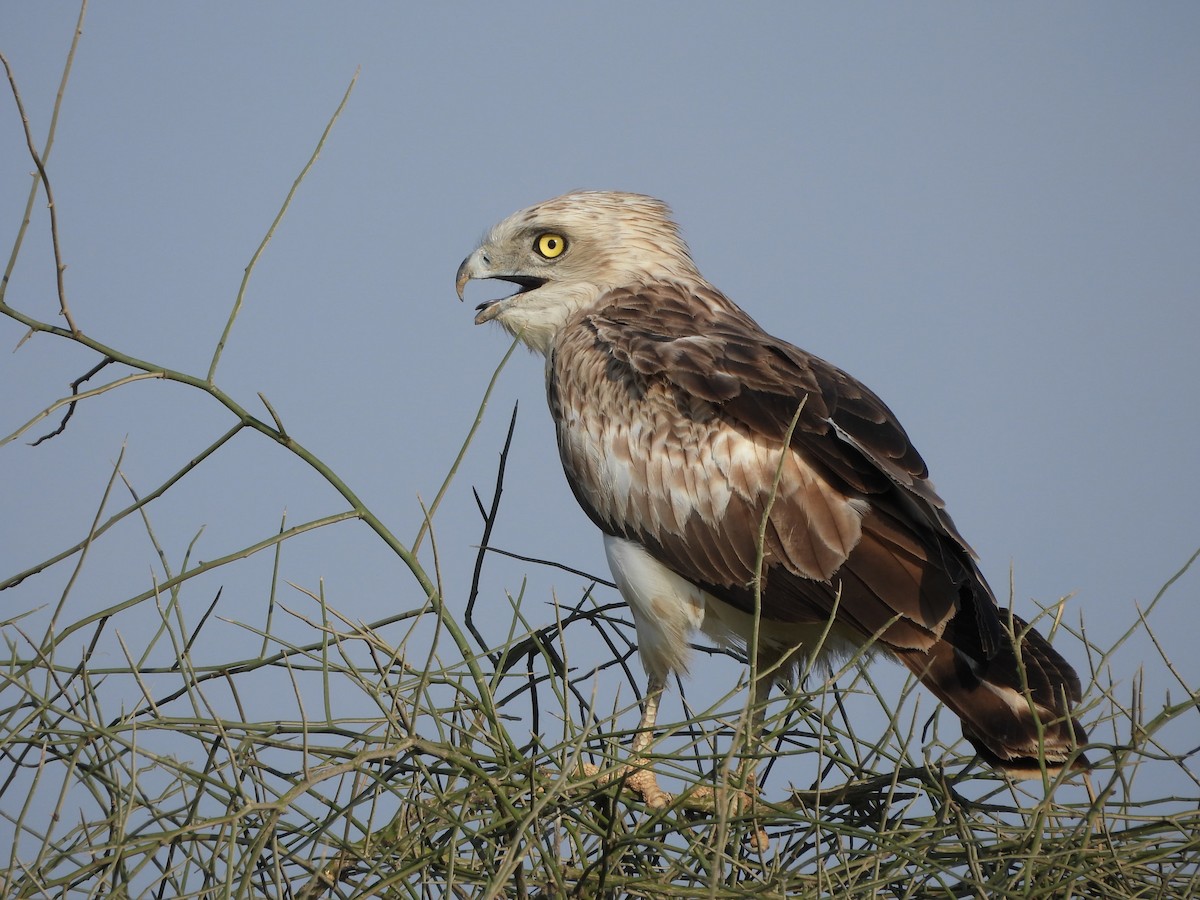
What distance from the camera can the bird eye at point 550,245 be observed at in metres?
6.57

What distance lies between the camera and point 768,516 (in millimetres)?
4004

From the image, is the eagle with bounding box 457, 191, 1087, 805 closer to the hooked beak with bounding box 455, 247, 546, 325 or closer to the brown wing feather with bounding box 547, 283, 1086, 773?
the brown wing feather with bounding box 547, 283, 1086, 773

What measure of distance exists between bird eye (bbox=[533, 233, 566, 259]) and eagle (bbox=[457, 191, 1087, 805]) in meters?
0.51

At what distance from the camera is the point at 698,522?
511cm

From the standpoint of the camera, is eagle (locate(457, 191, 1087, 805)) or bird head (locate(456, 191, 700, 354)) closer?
eagle (locate(457, 191, 1087, 805))

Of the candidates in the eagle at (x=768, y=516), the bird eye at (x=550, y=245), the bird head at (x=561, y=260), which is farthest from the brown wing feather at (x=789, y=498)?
the bird eye at (x=550, y=245)

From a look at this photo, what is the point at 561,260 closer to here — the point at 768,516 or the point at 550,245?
the point at 550,245

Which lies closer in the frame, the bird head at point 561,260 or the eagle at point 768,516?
the eagle at point 768,516

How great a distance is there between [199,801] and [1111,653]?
2286 mm

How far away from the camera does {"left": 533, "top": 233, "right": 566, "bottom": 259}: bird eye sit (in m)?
6.57

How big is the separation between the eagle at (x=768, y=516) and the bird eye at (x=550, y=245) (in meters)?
0.51

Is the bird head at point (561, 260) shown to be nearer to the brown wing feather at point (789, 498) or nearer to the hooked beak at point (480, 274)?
the hooked beak at point (480, 274)

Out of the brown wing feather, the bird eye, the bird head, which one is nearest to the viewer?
the brown wing feather

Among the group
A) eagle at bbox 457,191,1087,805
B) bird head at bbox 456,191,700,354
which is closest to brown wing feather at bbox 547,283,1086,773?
eagle at bbox 457,191,1087,805
